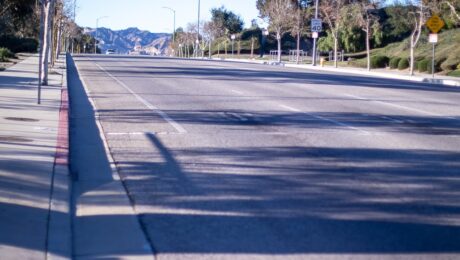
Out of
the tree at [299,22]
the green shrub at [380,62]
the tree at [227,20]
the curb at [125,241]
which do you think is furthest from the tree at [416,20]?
the tree at [227,20]

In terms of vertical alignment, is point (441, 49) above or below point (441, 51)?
above

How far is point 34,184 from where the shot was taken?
34.5ft

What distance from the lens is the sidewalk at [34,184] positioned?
786 cm

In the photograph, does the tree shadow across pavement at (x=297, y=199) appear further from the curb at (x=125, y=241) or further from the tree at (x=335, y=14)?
the tree at (x=335, y=14)

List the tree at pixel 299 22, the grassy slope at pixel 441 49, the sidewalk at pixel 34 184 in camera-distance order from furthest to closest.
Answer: the tree at pixel 299 22, the grassy slope at pixel 441 49, the sidewalk at pixel 34 184

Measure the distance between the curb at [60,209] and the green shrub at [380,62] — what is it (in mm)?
51218

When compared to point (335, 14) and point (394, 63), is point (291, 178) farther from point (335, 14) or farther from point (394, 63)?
point (335, 14)

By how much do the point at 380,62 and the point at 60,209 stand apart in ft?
185

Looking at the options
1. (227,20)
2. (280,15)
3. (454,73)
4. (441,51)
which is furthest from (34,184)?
(227,20)

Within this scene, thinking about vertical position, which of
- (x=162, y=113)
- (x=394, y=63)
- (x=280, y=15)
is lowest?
(x=162, y=113)

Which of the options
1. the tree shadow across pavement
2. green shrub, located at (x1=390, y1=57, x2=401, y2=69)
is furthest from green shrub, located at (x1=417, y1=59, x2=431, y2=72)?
the tree shadow across pavement

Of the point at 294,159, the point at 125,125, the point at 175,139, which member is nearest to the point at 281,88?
the point at 125,125

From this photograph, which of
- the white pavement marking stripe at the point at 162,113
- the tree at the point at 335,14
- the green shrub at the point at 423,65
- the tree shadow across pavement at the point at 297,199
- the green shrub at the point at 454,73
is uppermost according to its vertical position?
the tree at the point at 335,14

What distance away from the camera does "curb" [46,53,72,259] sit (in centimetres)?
776
